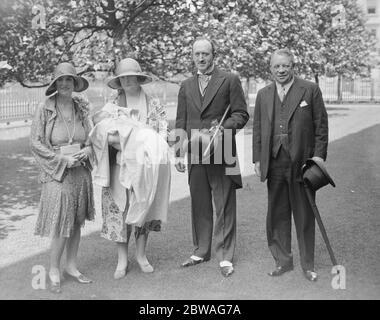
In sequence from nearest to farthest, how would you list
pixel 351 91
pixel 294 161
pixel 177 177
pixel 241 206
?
pixel 294 161 → pixel 241 206 → pixel 177 177 → pixel 351 91

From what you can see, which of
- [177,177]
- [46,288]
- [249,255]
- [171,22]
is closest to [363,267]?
[249,255]

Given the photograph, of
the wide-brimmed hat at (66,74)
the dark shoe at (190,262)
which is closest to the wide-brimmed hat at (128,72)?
the wide-brimmed hat at (66,74)

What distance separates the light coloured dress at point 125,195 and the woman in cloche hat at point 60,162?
23 cm

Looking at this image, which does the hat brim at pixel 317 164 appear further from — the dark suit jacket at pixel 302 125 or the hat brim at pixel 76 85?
the hat brim at pixel 76 85

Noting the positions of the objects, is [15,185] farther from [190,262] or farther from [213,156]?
[213,156]

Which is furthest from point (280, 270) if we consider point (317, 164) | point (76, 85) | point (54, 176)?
point (76, 85)

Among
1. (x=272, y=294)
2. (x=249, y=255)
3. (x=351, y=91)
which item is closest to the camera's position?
(x=272, y=294)

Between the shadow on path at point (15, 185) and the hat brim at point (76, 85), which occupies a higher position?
the hat brim at point (76, 85)

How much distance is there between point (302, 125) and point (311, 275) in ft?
4.46

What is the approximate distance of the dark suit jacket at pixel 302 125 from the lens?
17.1 feet

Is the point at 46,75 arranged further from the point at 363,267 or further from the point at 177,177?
the point at 363,267

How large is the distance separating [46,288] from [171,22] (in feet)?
35.9

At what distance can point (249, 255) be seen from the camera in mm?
6039

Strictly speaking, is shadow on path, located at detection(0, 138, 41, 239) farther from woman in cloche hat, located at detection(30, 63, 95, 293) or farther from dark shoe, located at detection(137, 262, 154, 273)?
dark shoe, located at detection(137, 262, 154, 273)
